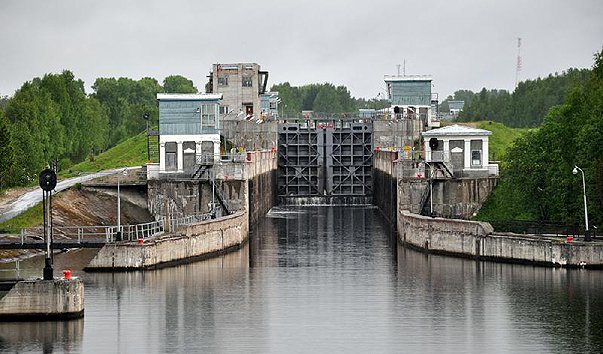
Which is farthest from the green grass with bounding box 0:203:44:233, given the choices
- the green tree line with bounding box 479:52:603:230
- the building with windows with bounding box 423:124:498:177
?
the green tree line with bounding box 479:52:603:230

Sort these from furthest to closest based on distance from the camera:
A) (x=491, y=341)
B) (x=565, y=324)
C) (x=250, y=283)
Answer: (x=250, y=283), (x=565, y=324), (x=491, y=341)

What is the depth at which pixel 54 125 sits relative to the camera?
308ft

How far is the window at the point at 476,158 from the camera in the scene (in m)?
66.4

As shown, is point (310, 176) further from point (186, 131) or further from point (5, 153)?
point (5, 153)

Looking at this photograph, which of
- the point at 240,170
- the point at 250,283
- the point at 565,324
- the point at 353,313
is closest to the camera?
the point at 565,324

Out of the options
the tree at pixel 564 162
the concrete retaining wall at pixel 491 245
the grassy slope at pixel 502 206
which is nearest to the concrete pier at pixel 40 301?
the concrete retaining wall at pixel 491 245

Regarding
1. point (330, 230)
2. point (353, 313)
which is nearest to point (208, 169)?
point (330, 230)

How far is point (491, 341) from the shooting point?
3378 centimetres

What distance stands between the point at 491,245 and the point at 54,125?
5192 centimetres

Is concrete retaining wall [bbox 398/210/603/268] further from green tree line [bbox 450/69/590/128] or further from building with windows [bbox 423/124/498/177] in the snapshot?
green tree line [bbox 450/69/590/128]

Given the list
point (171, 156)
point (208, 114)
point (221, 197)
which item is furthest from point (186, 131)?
point (221, 197)

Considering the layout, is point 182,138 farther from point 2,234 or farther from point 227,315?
point 227,315

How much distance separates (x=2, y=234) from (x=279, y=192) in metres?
42.4

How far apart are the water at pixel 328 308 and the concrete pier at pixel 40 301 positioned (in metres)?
0.41
